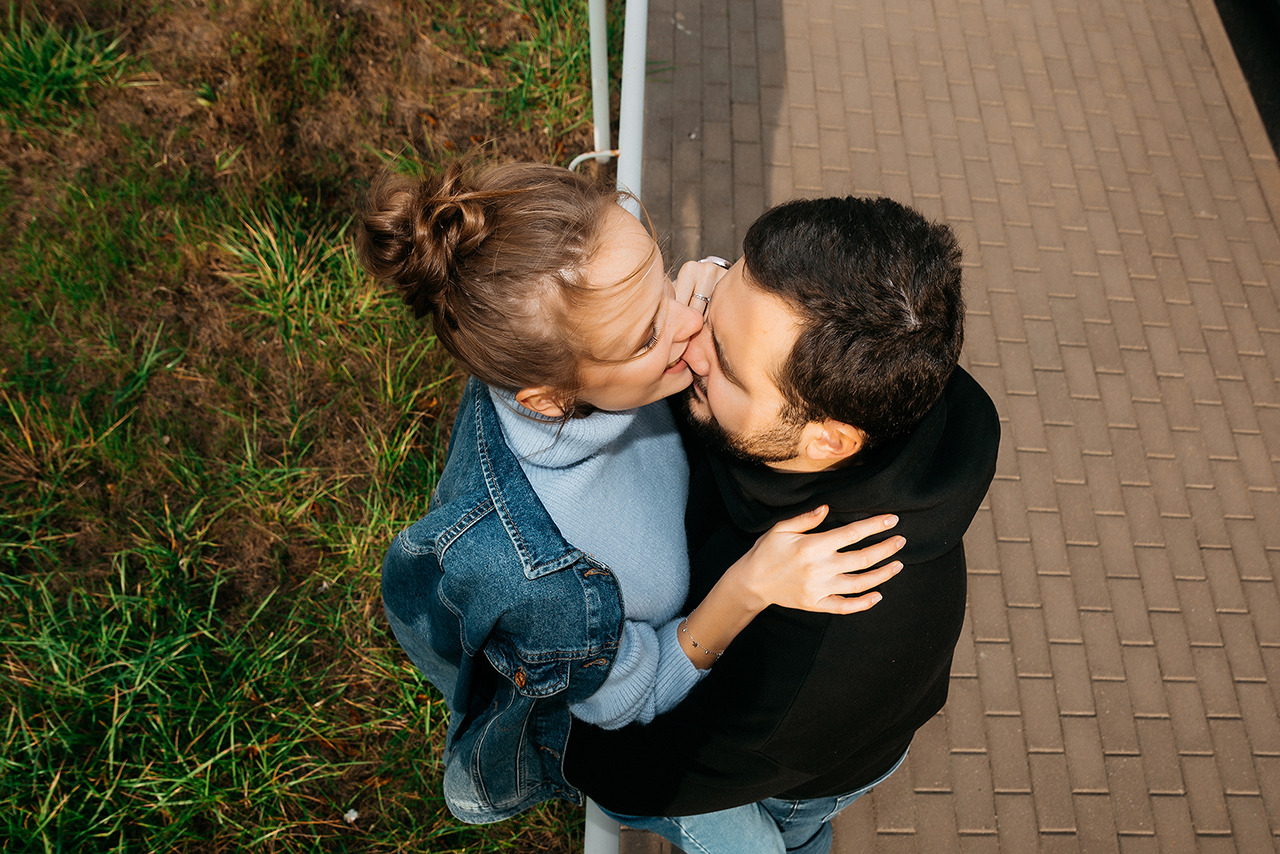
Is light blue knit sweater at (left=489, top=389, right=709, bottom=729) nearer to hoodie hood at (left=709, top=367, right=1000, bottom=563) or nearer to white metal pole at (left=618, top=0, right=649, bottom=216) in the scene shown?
hoodie hood at (left=709, top=367, right=1000, bottom=563)

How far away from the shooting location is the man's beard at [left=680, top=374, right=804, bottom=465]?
1.84 meters

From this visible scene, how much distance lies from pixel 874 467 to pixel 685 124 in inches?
128

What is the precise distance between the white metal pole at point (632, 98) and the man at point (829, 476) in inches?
21.6

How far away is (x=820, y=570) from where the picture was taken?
62.4 inches

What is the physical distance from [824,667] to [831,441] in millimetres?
512

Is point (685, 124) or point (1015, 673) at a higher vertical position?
point (685, 124)

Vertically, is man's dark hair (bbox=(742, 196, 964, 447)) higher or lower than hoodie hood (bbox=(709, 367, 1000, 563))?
higher

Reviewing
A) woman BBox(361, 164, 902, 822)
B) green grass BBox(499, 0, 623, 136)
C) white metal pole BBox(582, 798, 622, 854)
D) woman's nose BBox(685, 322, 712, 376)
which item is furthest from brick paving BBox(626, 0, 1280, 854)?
woman's nose BBox(685, 322, 712, 376)

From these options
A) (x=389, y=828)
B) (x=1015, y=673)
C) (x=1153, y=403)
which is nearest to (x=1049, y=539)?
(x=1015, y=673)

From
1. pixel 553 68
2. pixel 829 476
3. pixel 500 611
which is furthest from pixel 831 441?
pixel 553 68

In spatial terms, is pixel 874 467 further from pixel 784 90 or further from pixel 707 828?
pixel 784 90

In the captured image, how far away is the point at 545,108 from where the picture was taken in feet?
14.4

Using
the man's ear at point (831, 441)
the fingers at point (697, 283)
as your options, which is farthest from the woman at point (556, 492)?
the fingers at point (697, 283)

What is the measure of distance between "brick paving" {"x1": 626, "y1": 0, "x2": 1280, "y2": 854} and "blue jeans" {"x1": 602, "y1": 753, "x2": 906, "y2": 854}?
75cm
